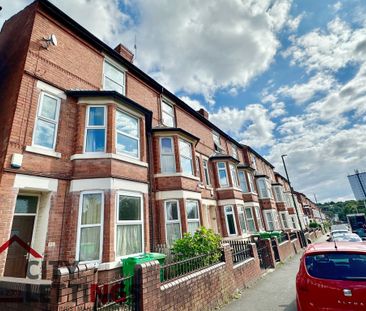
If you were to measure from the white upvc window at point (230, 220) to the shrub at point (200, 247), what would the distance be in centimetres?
859

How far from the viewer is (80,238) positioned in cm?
657

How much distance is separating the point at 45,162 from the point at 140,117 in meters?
4.18

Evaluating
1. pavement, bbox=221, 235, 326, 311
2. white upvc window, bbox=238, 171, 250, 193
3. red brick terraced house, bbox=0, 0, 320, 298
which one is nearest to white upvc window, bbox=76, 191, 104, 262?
red brick terraced house, bbox=0, 0, 320, 298

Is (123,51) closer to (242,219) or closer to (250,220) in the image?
(242,219)

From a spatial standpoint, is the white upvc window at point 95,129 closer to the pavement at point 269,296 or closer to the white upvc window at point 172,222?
the white upvc window at point 172,222

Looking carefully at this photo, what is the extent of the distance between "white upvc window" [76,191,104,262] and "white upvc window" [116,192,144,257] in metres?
0.58

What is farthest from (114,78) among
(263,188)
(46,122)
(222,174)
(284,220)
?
(284,220)

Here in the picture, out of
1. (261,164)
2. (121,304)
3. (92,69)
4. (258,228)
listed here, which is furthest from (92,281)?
(261,164)

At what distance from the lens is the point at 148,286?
14.0 feet

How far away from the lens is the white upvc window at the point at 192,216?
10.7m

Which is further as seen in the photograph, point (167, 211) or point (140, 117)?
point (167, 211)

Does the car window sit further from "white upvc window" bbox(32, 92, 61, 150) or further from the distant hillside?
the distant hillside

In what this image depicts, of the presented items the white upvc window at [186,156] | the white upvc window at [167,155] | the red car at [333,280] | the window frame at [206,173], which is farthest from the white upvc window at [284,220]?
the red car at [333,280]

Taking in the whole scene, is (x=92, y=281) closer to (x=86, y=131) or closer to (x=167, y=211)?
(x=86, y=131)
